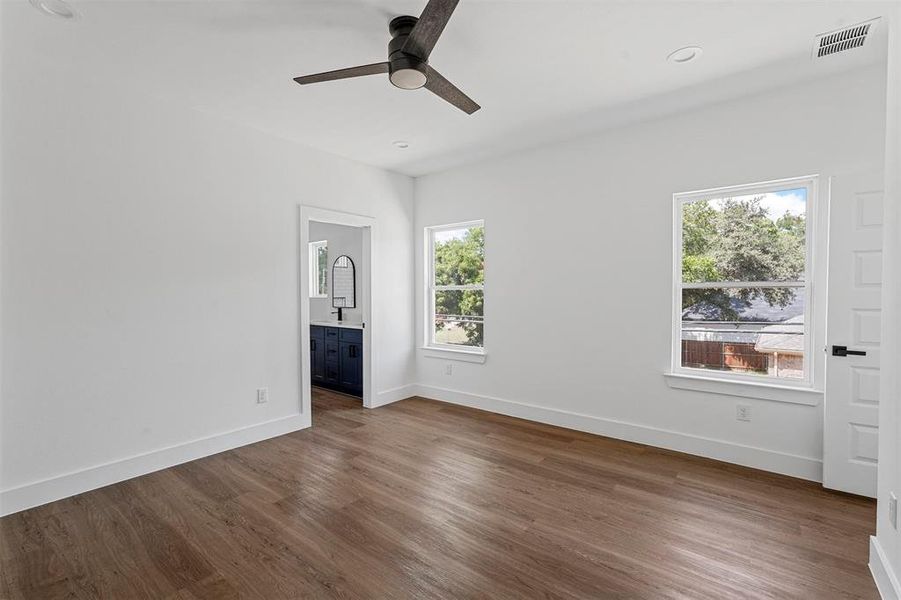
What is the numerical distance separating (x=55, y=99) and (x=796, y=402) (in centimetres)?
535

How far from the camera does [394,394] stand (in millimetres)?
5133

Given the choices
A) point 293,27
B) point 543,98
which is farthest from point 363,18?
point 543,98

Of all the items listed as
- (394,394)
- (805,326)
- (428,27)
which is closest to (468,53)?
(428,27)

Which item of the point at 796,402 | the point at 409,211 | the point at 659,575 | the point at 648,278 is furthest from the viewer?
the point at 409,211

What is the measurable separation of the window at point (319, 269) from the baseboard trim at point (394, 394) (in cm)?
202

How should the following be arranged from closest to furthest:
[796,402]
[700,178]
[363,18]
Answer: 1. [363,18]
2. [796,402]
3. [700,178]

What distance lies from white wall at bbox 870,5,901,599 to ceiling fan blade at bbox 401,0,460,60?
1910 millimetres

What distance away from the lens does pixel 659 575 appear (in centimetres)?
201

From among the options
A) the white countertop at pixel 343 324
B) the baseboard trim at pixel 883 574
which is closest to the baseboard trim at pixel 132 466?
the white countertop at pixel 343 324

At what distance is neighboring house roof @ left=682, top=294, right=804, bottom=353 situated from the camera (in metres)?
3.11

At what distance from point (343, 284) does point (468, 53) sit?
3.96m

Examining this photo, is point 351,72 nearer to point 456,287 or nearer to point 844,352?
point 456,287

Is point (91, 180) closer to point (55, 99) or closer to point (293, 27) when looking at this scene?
point (55, 99)

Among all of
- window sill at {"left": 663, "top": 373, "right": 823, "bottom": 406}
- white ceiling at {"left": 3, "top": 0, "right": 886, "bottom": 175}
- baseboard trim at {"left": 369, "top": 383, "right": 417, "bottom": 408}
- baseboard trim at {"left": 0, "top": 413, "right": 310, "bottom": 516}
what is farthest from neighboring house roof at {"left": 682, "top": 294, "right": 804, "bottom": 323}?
baseboard trim at {"left": 0, "top": 413, "right": 310, "bottom": 516}
